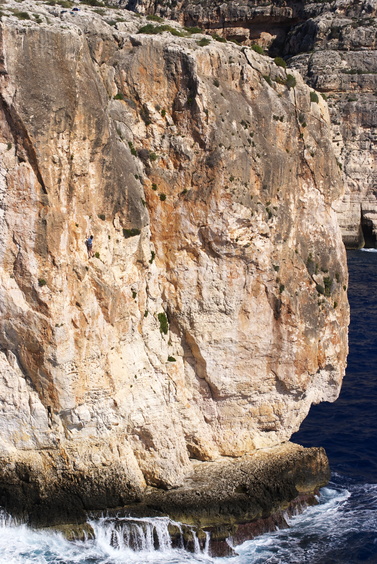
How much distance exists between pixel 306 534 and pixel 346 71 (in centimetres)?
6279

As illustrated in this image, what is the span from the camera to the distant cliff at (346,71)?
75.0m

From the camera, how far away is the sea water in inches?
784

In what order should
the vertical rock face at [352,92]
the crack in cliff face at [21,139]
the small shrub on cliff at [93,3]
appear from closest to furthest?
the crack in cliff face at [21,139]
the small shrub on cliff at [93,3]
the vertical rock face at [352,92]

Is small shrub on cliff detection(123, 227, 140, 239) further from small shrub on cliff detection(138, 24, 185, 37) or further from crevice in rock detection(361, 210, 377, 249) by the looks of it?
crevice in rock detection(361, 210, 377, 249)

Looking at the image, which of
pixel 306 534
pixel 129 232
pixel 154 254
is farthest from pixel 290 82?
pixel 306 534

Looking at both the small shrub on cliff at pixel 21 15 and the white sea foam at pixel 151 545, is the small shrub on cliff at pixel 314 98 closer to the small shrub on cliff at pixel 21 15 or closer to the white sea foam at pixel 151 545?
the small shrub on cliff at pixel 21 15

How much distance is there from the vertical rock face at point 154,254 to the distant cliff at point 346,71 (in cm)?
5174

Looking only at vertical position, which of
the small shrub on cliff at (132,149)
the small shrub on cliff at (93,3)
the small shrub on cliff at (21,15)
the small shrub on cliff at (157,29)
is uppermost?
the small shrub on cliff at (93,3)

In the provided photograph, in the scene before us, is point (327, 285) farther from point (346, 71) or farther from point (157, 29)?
point (346, 71)

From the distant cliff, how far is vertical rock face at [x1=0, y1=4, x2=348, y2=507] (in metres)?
51.7

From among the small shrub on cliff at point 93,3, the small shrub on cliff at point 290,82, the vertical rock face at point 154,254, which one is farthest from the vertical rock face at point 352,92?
the small shrub on cliff at point 93,3

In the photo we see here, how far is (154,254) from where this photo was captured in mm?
21750

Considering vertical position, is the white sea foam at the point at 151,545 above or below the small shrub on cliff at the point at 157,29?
below

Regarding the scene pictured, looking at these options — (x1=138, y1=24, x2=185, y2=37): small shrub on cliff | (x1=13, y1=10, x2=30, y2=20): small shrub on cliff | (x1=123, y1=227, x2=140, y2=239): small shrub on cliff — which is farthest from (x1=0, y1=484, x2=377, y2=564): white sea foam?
(x1=138, y1=24, x2=185, y2=37): small shrub on cliff
